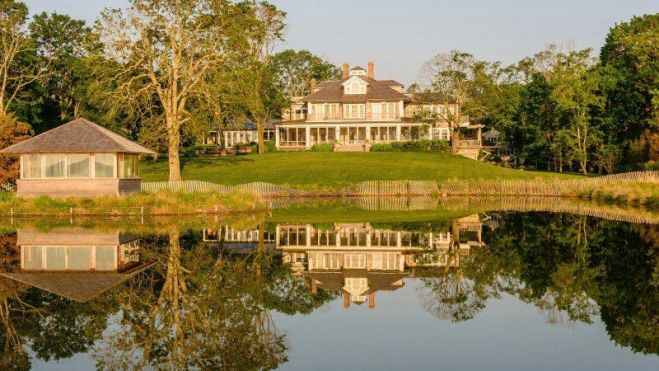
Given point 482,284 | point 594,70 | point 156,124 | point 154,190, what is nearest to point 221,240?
point 482,284

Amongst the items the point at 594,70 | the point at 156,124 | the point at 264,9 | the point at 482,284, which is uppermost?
the point at 264,9

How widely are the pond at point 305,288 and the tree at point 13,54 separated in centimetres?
3140

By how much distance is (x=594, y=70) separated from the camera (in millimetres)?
71312

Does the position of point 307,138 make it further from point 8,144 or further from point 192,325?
point 192,325

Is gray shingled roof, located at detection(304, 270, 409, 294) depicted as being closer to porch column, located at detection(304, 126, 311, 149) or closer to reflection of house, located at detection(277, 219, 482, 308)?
reflection of house, located at detection(277, 219, 482, 308)

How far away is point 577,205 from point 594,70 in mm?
26891

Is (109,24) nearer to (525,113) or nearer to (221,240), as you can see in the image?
(221,240)

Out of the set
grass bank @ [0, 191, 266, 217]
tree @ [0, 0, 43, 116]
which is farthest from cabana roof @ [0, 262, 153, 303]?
tree @ [0, 0, 43, 116]

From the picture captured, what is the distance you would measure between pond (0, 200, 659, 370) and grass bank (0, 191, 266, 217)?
2.94 m

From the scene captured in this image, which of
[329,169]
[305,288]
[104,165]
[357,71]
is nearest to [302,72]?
[357,71]

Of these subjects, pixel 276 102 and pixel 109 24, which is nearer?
pixel 109 24

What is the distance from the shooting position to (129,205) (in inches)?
1622

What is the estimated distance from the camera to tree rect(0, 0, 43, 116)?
208ft

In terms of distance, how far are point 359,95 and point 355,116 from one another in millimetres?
2943
